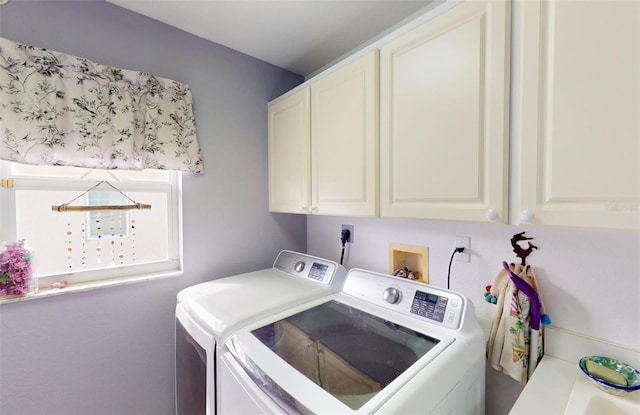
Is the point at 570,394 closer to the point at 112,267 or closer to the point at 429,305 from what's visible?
the point at 429,305

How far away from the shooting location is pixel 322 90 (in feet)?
4.77

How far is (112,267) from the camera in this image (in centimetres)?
148

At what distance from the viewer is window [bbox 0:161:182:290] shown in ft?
4.11

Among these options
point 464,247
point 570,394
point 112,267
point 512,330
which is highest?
point 464,247

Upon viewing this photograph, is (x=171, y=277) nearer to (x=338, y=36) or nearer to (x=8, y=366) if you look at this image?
(x=8, y=366)

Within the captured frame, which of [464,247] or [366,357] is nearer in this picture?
[366,357]

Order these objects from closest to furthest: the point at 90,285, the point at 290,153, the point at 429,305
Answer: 1. the point at 429,305
2. the point at 90,285
3. the point at 290,153

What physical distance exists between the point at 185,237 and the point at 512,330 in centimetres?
172

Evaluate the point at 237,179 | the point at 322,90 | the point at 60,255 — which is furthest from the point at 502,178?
the point at 60,255

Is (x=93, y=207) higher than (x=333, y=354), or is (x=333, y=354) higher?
(x=93, y=207)

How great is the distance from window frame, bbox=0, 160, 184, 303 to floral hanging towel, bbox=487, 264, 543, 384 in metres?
1.68

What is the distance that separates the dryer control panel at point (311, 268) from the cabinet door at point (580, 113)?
0.94 meters

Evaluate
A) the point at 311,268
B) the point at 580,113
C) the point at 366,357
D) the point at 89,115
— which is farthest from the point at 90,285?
the point at 580,113

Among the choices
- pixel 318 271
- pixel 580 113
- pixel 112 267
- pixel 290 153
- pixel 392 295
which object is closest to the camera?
pixel 580 113
